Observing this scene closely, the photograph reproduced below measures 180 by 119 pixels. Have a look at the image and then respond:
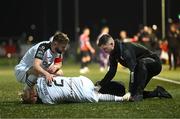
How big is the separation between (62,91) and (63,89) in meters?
0.04

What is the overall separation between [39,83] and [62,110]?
976 millimetres

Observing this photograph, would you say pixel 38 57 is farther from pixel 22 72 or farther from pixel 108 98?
pixel 108 98

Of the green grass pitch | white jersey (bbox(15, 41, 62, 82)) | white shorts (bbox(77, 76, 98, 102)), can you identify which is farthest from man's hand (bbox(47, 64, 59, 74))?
the green grass pitch

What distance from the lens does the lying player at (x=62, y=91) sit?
1098 cm

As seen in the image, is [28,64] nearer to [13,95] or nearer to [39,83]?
[39,83]

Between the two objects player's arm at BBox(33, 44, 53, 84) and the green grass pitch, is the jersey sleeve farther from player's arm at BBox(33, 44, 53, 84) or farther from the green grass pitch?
the green grass pitch

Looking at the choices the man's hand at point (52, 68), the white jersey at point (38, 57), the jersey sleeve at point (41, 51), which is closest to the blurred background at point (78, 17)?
the white jersey at point (38, 57)

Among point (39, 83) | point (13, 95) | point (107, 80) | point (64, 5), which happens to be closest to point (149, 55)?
point (107, 80)

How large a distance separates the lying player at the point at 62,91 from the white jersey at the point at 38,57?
0.42 m

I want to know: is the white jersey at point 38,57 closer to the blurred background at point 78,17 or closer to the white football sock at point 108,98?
the white football sock at point 108,98

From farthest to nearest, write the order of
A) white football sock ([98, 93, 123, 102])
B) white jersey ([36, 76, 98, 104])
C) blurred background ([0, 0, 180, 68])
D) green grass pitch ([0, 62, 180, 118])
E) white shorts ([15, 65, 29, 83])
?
blurred background ([0, 0, 180, 68]) < white shorts ([15, 65, 29, 83]) < white football sock ([98, 93, 123, 102]) < white jersey ([36, 76, 98, 104]) < green grass pitch ([0, 62, 180, 118])

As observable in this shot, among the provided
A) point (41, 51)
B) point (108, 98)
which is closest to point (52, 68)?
point (41, 51)

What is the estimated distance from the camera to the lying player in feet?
→ 36.0

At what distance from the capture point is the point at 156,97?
12.4 m
